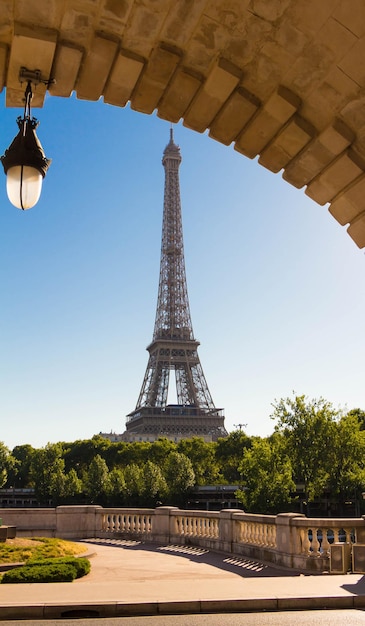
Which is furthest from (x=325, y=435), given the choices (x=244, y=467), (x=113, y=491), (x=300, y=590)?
(x=300, y=590)

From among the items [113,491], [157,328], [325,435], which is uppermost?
[157,328]

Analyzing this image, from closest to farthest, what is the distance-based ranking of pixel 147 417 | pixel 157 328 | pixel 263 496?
pixel 263 496 < pixel 147 417 < pixel 157 328

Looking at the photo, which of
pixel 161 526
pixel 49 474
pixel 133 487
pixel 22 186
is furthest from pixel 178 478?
pixel 22 186

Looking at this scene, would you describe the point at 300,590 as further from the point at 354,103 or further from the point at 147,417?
the point at 147,417

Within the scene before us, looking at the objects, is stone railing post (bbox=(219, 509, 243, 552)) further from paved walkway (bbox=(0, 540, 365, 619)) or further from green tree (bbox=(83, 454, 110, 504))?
green tree (bbox=(83, 454, 110, 504))

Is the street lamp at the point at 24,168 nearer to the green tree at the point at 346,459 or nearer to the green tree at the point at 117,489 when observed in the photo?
the green tree at the point at 346,459

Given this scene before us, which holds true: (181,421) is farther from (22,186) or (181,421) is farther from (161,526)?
(22,186)

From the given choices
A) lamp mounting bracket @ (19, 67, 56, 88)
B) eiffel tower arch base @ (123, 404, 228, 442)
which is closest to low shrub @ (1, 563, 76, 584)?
lamp mounting bracket @ (19, 67, 56, 88)
